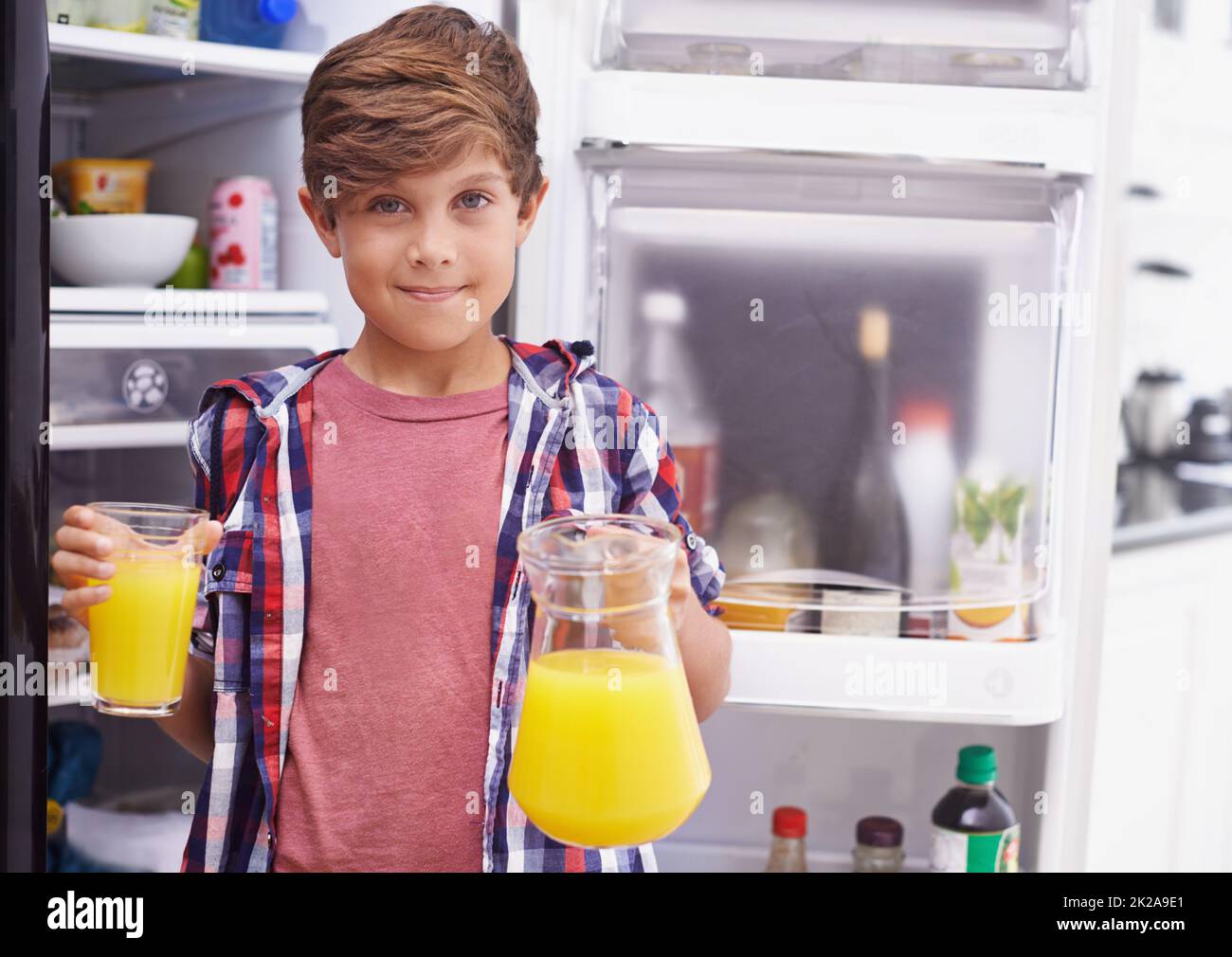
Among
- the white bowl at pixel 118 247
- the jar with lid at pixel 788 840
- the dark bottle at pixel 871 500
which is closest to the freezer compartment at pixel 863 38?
the dark bottle at pixel 871 500

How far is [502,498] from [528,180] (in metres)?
0.23

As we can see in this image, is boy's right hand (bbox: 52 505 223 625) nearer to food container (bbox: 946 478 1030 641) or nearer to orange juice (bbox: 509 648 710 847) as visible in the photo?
orange juice (bbox: 509 648 710 847)

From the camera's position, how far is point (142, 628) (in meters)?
0.83

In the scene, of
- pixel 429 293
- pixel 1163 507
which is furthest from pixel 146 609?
pixel 1163 507

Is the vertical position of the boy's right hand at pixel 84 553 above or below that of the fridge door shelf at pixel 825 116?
below

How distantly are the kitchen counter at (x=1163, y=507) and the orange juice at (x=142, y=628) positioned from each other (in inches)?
45.6

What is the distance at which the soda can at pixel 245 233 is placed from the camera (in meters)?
1.30

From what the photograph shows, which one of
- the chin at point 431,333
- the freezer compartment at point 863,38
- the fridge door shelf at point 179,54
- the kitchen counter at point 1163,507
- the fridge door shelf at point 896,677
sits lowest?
the fridge door shelf at point 896,677

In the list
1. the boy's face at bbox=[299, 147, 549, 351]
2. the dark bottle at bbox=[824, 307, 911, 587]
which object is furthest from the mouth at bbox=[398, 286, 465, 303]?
the dark bottle at bbox=[824, 307, 911, 587]

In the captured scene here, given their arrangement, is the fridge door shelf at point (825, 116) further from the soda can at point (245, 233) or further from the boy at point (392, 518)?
the soda can at point (245, 233)

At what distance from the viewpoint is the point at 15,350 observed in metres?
0.56

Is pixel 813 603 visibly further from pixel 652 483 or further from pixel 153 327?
pixel 153 327

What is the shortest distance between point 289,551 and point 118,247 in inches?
20.9

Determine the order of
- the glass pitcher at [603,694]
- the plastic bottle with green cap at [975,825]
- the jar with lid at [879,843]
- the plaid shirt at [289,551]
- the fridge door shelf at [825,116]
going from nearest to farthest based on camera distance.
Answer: the glass pitcher at [603,694] < the plaid shirt at [289,551] < the fridge door shelf at [825,116] < the plastic bottle with green cap at [975,825] < the jar with lid at [879,843]
